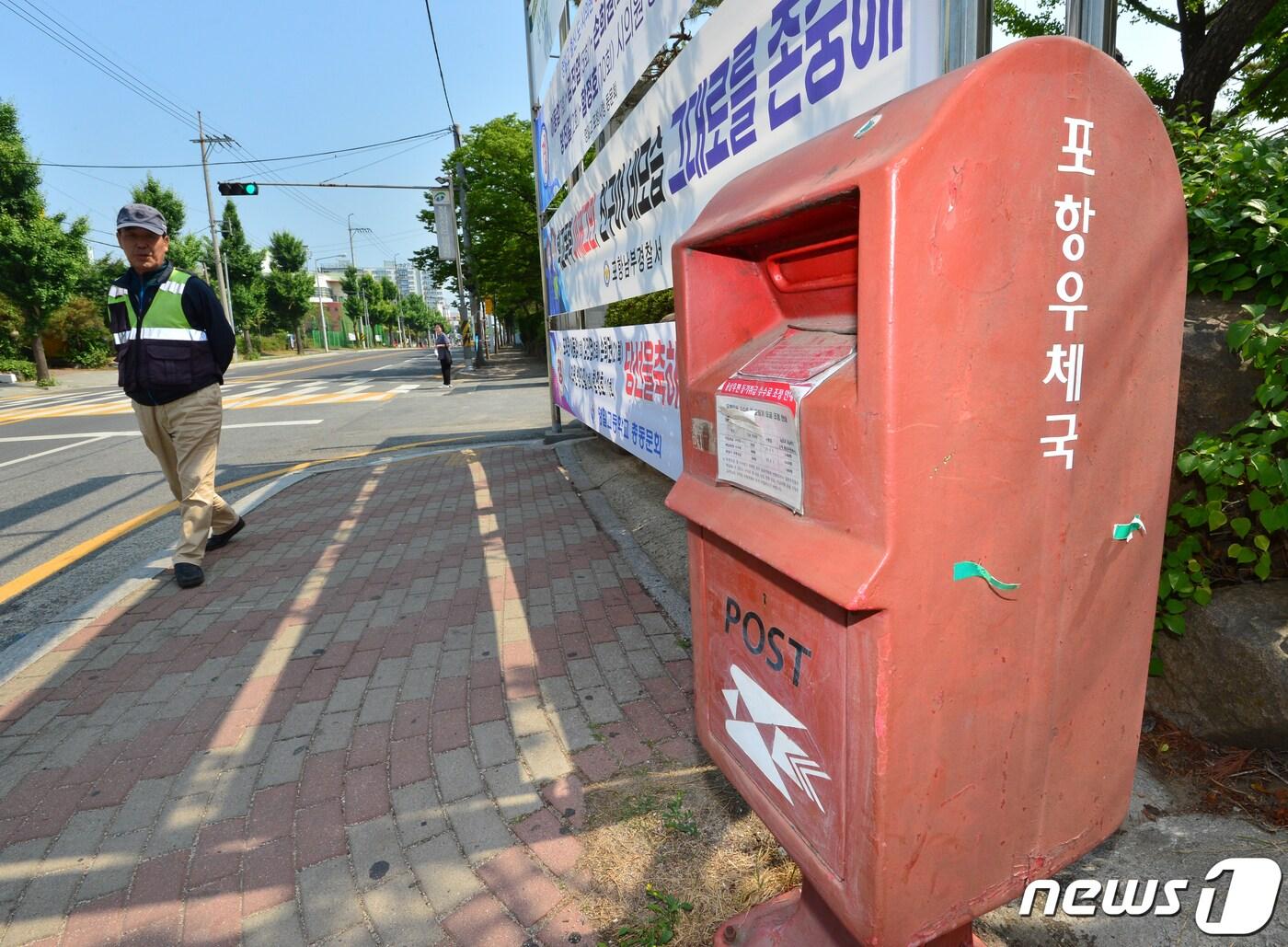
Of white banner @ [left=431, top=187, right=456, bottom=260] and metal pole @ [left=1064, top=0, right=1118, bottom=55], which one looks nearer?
metal pole @ [left=1064, top=0, right=1118, bottom=55]

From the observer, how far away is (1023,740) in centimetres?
113

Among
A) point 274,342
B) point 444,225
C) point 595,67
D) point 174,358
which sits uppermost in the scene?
point 444,225

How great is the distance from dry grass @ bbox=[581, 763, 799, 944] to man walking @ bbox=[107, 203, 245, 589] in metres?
3.15

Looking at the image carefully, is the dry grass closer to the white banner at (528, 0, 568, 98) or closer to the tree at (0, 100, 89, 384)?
the white banner at (528, 0, 568, 98)

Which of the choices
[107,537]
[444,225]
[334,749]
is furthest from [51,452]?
[444,225]

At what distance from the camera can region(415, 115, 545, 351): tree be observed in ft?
81.5

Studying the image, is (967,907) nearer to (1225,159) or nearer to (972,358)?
(972,358)

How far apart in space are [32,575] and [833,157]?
17.8ft

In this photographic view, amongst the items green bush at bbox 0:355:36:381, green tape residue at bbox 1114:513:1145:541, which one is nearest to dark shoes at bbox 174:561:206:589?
green tape residue at bbox 1114:513:1145:541

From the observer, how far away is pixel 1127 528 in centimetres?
115

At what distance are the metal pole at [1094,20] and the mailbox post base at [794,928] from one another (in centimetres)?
182

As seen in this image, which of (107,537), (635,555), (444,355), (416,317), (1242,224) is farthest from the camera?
(416,317)

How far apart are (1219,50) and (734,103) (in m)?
4.85

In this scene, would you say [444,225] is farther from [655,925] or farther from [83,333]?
[655,925]
